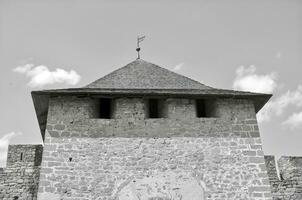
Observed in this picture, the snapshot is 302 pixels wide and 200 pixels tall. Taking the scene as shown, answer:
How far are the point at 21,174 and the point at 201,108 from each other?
15.0 ft

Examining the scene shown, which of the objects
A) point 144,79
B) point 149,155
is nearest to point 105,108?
point 144,79

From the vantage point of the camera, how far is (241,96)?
884cm

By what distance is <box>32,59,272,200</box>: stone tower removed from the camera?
25.1ft

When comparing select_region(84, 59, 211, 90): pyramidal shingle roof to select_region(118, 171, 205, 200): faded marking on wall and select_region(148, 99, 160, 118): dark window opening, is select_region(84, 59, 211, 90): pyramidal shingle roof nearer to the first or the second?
select_region(148, 99, 160, 118): dark window opening

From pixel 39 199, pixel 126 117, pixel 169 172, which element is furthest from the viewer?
pixel 126 117

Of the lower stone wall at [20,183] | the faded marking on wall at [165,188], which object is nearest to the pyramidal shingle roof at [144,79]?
the faded marking on wall at [165,188]

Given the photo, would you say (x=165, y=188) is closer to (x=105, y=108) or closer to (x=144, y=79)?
(x=105, y=108)

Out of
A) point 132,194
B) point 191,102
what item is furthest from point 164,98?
point 132,194

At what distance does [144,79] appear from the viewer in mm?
9703

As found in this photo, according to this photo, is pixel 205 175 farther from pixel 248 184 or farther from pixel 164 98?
pixel 164 98

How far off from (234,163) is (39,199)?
4.11m

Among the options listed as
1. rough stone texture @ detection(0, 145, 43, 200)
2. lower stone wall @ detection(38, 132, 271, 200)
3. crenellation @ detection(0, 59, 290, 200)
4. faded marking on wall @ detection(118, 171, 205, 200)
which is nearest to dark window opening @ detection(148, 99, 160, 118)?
crenellation @ detection(0, 59, 290, 200)

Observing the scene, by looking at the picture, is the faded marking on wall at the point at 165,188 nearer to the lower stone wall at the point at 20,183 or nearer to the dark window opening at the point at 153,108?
the dark window opening at the point at 153,108

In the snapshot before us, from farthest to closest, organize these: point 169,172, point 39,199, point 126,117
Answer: point 126,117
point 169,172
point 39,199
